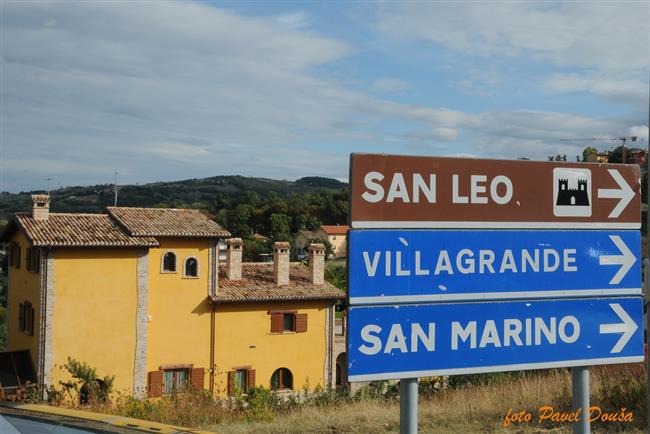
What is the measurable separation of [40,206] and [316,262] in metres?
10.6

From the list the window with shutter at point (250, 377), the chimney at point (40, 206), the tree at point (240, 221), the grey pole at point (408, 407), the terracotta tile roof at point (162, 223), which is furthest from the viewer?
the tree at point (240, 221)

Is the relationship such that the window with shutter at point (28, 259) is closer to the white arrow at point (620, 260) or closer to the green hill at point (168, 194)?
the white arrow at point (620, 260)

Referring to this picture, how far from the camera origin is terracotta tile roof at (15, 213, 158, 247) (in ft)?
72.7

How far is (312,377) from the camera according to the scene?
2656cm

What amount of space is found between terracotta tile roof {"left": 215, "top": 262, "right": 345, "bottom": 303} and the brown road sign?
22.6 m

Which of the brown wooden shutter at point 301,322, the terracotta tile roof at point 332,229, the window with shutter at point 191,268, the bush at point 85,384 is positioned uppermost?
the terracotta tile roof at point 332,229

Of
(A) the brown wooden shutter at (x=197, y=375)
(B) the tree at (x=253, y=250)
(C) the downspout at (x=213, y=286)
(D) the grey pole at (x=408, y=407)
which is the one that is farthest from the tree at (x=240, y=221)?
(D) the grey pole at (x=408, y=407)

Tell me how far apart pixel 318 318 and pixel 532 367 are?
24082mm

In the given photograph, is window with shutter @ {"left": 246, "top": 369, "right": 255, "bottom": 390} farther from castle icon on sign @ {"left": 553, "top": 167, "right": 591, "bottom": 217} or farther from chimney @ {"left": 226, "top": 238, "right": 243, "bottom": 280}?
castle icon on sign @ {"left": 553, "top": 167, "right": 591, "bottom": 217}

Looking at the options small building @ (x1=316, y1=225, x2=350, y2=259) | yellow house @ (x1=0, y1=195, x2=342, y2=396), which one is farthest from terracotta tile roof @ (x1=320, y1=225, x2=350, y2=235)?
yellow house @ (x1=0, y1=195, x2=342, y2=396)

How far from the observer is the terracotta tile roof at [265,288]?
25.7 meters

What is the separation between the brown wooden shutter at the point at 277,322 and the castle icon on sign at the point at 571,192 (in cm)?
2326

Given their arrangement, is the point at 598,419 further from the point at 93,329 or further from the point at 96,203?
the point at 96,203

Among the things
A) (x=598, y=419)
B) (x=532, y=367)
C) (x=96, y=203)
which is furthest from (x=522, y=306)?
(x=96, y=203)
